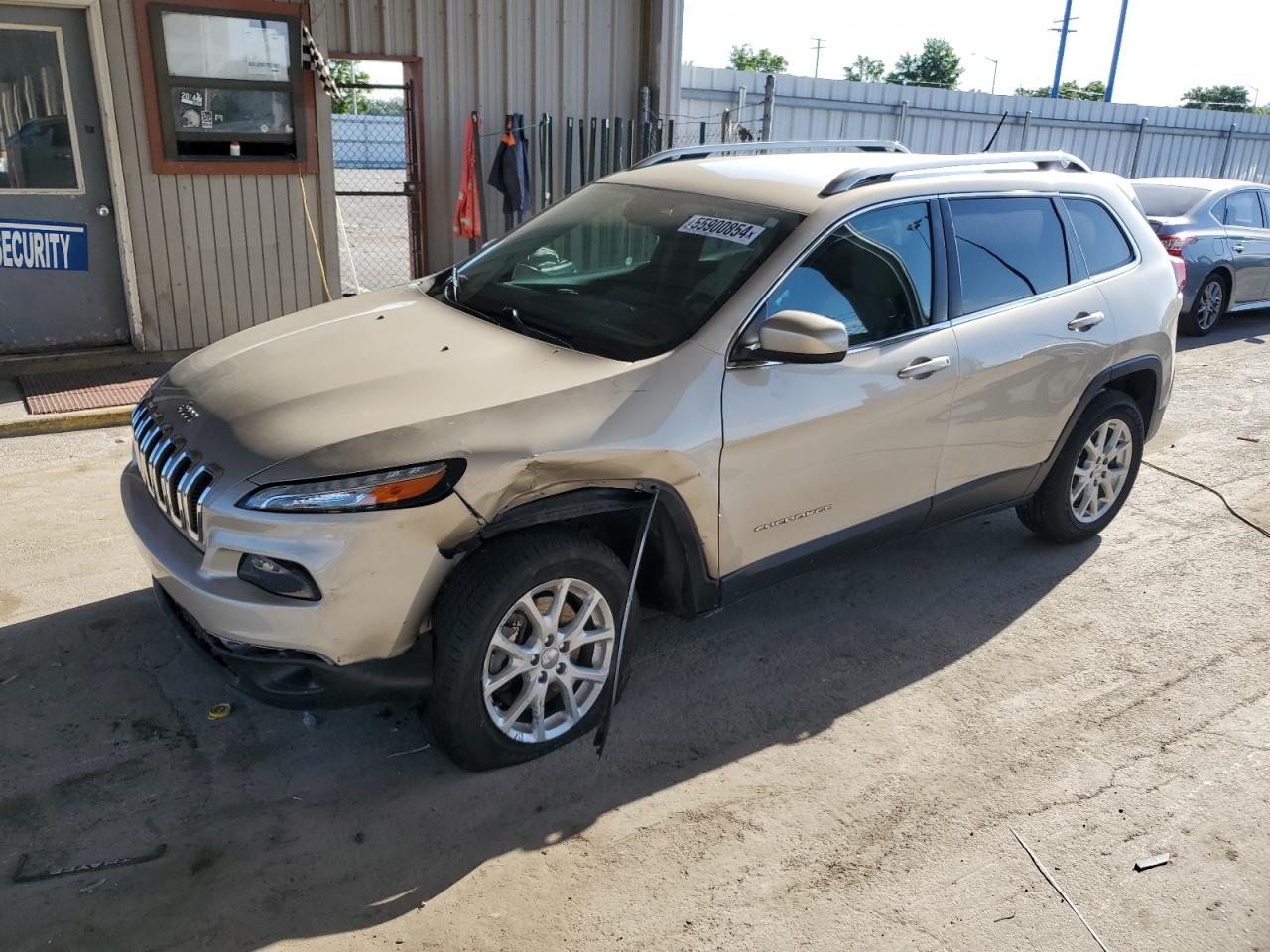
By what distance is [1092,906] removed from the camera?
3.07 m

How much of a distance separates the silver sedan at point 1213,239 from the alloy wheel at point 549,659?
30.0ft

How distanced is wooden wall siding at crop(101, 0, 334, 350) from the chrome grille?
4.42 metres

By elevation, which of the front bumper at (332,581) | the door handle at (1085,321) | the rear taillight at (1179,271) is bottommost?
the front bumper at (332,581)

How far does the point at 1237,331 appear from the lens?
1145cm

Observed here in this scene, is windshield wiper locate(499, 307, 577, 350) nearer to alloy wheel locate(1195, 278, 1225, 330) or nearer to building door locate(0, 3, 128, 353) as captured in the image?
building door locate(0, 3, 128, 353)

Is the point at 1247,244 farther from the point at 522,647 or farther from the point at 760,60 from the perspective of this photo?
the point at 760,60

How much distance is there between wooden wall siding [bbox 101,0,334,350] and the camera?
24.2ft

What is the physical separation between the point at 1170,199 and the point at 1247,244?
3.13ft

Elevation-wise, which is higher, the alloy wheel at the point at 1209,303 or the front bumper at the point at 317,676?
the front bumper at the point at 317,676

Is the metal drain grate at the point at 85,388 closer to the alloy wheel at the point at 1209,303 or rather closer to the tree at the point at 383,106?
the alloy wheel at the point at 1209,303

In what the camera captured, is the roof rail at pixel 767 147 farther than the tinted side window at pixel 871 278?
Yes

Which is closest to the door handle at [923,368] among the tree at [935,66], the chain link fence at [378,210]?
the chain link fence at [378,210]

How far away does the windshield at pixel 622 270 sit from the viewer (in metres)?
3.78

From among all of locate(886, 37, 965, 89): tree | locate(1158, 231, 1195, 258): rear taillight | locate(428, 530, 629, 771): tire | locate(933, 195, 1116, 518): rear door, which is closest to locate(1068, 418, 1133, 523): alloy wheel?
locate(933, 195, 1116, 518): rear door
